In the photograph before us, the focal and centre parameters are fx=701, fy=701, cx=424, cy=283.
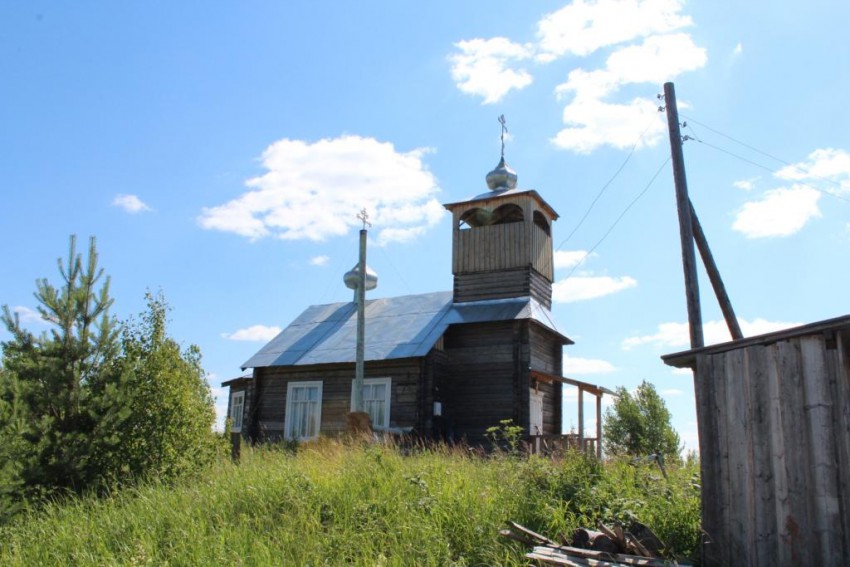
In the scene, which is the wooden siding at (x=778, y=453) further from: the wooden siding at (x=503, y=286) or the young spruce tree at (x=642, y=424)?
the young spruce tree at (x=642, y=424)

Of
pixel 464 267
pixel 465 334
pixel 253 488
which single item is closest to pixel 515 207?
pixel 464 267

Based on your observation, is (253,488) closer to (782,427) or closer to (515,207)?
(782,427)

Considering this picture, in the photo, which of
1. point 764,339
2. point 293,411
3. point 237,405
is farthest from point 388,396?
point 764,339

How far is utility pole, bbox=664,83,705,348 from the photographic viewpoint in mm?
10836

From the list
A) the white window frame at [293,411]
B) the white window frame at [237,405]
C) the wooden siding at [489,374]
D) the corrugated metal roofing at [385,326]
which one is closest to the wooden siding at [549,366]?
the wooden siding at [489,374]

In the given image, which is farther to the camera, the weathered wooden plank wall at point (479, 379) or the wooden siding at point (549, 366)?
the wooden siding at point (549, 366)

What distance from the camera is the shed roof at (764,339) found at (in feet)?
20.7

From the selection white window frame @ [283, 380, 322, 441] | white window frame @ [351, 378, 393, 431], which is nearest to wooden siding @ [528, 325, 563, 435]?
white window frame @ [351, 378, 393, 431]

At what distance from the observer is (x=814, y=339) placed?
6566mm

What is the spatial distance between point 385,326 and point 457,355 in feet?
8.47

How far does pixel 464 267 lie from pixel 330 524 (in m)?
12.9

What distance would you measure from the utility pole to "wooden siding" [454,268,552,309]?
8088 millimetres

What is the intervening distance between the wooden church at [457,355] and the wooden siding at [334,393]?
3cm

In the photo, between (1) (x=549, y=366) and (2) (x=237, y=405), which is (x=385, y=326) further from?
(2) (x=237, y=405)
